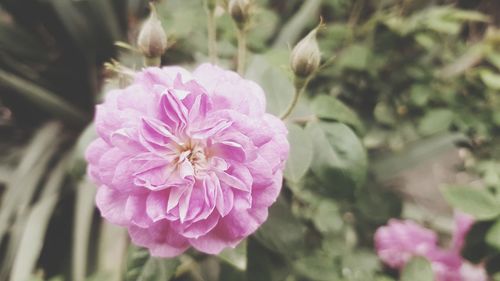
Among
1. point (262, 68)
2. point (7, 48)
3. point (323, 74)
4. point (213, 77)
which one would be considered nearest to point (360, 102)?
point (323, 74)

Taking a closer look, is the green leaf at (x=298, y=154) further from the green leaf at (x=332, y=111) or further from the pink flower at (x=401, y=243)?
the pink flower at (x=401, y=243)

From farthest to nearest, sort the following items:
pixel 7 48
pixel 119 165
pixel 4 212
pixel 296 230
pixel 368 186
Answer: pixel 7 48
pixel 4 212
pixel 368 186
pixel 296 230
pixel 119 165

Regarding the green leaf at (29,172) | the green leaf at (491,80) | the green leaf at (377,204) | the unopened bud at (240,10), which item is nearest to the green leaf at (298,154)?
the unopened bud at (240,10)

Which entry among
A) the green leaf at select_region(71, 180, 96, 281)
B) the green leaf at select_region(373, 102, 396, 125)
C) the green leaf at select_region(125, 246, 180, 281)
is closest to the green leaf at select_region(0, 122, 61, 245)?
the green leaf at select_region(71, 180, 96, 281)

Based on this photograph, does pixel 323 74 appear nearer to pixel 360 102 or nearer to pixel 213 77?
pixel 360 102

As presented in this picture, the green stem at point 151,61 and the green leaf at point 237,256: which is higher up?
the green stem at point 151,61

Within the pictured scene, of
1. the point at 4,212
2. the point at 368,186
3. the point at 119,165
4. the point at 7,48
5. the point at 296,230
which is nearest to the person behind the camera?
the point at 119,165

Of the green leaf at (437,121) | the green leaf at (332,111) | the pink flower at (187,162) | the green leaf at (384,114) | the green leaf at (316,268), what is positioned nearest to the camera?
the pink flower at (187,162)
